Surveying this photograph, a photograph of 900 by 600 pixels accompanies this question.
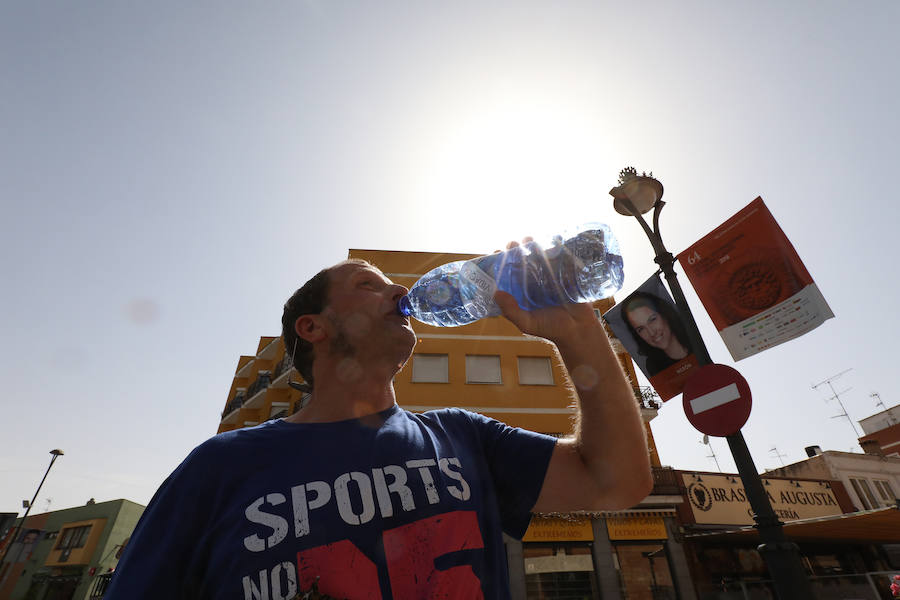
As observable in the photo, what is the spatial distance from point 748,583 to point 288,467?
16.2 meters

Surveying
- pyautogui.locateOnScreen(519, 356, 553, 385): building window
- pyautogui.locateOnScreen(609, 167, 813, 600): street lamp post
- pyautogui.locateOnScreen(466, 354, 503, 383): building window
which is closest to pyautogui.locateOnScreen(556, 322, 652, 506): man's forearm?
pyautogui.locateOnScreen(609, 167, 813, 600): street lamp post

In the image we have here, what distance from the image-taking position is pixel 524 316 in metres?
1.77

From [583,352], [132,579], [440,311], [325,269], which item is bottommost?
[132,579]

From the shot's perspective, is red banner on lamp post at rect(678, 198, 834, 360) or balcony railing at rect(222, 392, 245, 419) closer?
red banner on lamp post at rect(678, 198, 834, 360)

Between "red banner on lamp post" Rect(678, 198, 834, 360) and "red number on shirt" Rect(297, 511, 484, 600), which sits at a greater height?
"red banner on lamp post" Rect(678, 198, 834, 360)

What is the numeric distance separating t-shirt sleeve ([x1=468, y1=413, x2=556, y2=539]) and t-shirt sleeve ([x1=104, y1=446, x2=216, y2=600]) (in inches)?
42.4

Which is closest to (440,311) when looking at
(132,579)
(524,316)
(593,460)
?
(524,316)

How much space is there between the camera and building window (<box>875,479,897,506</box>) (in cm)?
1888

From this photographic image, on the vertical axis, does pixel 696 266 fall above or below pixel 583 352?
above

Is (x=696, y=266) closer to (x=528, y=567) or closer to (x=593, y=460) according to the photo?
(x=593, y=460)

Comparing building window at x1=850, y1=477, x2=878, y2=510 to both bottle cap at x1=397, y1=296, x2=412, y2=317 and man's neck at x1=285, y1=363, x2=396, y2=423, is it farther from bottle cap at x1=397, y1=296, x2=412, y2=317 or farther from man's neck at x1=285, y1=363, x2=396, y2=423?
man's neck at x1=285, y1=363, x2=396, y2=423

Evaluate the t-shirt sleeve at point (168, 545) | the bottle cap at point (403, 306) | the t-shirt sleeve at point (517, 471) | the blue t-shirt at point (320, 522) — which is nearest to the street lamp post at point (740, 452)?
the t-shirt sleeve at point (517, 471)

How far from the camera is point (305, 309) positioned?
233 centimetres

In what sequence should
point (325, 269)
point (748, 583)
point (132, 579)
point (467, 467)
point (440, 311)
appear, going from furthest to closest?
point (748, 583) → point (440, 311) → point (325, 269) → point (467, 467) → point (132, 579)
